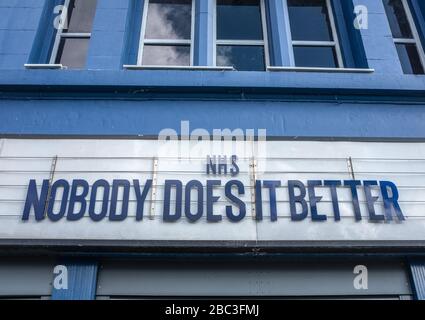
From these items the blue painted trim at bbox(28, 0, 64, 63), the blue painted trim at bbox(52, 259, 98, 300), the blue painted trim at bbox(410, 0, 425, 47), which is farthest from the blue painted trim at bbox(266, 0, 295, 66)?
the blue painted trim at bbox(52, 259, 98, 300)

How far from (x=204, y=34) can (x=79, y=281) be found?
339 centimetres

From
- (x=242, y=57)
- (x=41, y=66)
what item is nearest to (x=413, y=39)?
(x=242, y=57)

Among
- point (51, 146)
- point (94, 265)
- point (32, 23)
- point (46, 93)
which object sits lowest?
point (94, 265)

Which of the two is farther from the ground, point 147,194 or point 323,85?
point 323,85

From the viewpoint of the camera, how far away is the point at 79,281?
13.8 ft

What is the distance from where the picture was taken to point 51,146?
468cm

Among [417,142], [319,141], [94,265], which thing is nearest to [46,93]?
[94,265]

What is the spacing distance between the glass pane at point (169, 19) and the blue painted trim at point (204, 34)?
0.80 ft

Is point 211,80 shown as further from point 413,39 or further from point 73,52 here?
point 413,39

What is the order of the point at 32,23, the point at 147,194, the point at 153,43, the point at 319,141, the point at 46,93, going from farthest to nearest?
1. the point at 153,43
2. the point at 32,23
3. the point at 46,93
4. the point at 319,141
5. the point at 147,194
